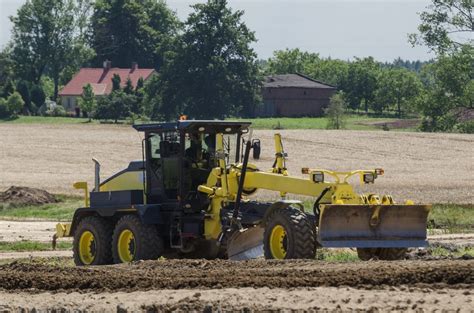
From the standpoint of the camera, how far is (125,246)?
21875mm

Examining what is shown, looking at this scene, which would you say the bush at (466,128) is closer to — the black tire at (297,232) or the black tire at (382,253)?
the black tire at (382,253)

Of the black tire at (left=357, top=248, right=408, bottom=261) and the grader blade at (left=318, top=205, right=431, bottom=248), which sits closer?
the grader blade at (left=318, top=205, right=431, bottom=248)

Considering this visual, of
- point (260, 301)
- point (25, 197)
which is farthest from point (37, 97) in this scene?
point (260, 301)

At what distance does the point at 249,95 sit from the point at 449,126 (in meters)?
→ 24.0

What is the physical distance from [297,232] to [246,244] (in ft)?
6.02

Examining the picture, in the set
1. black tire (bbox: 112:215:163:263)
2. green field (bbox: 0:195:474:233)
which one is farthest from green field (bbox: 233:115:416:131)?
black tire (bbox: 112:215:163:263)

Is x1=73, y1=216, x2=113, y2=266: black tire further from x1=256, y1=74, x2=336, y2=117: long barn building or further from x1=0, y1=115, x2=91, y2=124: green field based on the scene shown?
x1=256, y1=74, x2=336, y2=117: long barn building

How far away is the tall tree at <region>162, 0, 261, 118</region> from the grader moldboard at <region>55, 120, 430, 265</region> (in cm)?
6745

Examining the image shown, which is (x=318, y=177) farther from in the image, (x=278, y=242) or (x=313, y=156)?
(x=313, y=156)

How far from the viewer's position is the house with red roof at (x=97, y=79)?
390ft

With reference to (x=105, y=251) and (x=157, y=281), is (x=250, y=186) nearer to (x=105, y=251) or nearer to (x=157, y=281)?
(x=105, y=251)

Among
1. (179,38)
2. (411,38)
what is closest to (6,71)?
(179,38)

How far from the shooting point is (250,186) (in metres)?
21.0

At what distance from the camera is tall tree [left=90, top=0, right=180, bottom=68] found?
130 m
